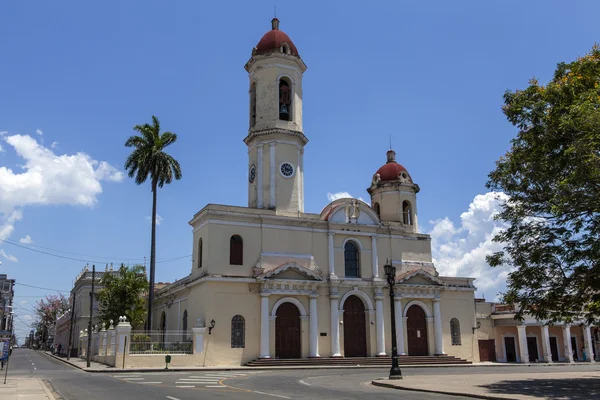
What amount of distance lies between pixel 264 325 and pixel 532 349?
2188 centimetres

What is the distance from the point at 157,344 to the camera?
32375mm

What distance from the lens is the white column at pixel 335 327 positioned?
36.6m

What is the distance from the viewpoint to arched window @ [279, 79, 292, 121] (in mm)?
40125

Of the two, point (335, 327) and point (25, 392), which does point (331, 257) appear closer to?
point (335, 327)

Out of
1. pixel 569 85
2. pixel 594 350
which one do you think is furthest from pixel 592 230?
pixel 594 350

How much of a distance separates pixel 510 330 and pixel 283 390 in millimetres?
31020

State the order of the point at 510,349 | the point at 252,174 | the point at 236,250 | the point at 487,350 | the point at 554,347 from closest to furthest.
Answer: the point at 236,250, the point at 252,174, the point at 487,350, the point at 510,349, the point at 554,347

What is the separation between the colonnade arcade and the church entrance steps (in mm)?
755

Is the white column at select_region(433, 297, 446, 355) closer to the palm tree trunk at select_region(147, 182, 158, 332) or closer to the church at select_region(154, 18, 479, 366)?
the church at select_region(154, 18, 479, 366)

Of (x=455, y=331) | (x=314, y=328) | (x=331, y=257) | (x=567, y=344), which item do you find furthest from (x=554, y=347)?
(x=314, y=328)

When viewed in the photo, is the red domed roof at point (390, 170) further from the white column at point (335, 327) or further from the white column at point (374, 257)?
the white column at point (335, 327)

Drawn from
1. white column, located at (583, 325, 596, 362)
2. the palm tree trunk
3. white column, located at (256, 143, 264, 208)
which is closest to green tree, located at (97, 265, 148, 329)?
the palm tree trunk

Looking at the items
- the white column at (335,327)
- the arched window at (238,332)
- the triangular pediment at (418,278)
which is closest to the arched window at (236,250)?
the arched window at (238,332)

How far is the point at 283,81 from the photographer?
1602 inches
